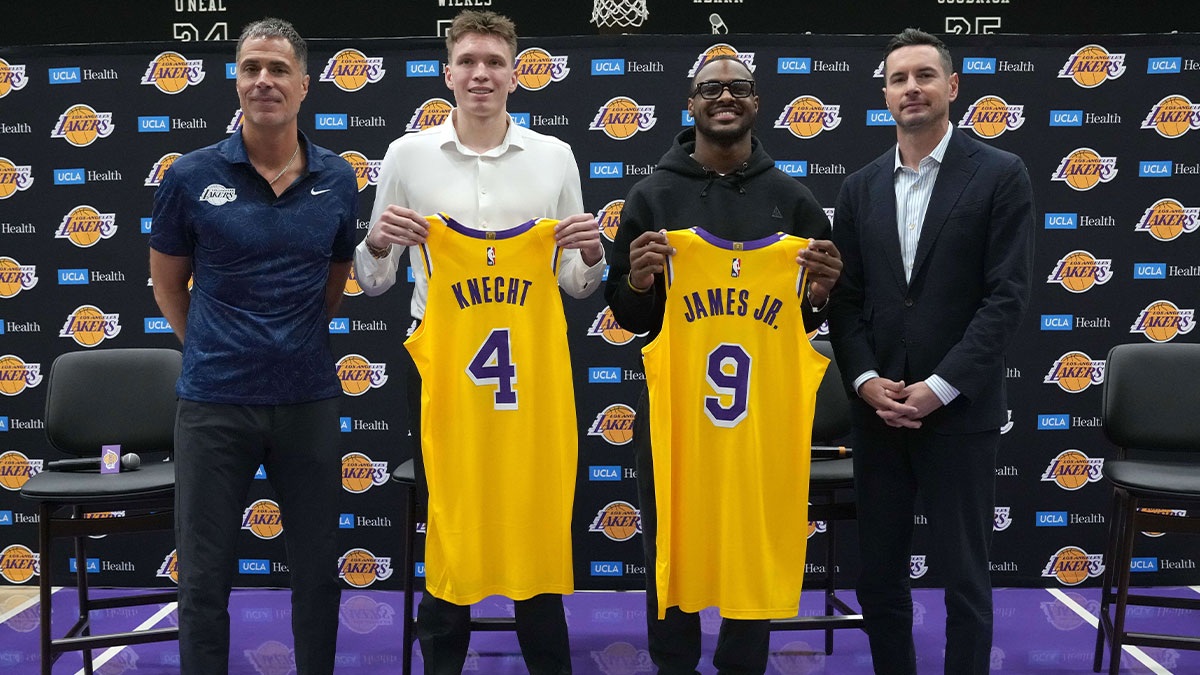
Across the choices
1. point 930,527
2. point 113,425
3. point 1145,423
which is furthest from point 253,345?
point 1145,423

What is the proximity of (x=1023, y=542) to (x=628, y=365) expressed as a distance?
6.82 feet

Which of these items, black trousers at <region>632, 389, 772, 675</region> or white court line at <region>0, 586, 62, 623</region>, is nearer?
black trousers at <region>632, 389, 772, 675</region>

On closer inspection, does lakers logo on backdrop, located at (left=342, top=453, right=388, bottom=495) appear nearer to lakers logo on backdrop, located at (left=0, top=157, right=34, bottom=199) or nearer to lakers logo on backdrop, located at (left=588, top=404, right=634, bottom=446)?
lakers logo on backdrop, located at (left=588, top=404, right=634, bottom=446)

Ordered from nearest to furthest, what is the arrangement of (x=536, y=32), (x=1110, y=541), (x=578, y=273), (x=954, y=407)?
(x=954, y=407) → (x=578, y=273) → (x=1110, y=541) → (x=536, y=32)

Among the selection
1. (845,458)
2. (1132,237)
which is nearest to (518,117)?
(845,458)

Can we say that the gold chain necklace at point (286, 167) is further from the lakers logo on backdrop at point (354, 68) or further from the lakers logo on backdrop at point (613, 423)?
the lakers logo on backdrop at point (613, 423)

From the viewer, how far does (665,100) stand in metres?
4.23

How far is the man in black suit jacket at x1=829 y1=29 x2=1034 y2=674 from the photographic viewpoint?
8.15ft

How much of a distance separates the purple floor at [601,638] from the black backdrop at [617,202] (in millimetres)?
239

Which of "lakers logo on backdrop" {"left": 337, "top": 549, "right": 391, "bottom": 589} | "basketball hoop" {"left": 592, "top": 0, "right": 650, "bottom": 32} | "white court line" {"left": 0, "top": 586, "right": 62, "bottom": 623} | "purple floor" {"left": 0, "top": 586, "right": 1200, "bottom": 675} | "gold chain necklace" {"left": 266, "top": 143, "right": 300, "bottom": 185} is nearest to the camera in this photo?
"gold chain necklace" {"left": 266, "top": 143, "right": 300, "bottom": 185}

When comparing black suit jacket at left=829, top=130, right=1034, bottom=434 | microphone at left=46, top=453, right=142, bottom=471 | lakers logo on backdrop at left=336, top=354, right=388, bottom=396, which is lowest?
microphone at left=46, top=453, right=142, bottom=471

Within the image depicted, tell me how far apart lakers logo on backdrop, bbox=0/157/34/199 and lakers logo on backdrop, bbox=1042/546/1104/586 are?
522 centimetres

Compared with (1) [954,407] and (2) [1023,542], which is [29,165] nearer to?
(1) [954,407]

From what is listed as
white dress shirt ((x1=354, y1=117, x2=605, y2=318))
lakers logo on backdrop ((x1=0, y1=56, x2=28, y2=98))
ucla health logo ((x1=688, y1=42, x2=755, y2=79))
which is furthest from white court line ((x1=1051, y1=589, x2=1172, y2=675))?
lakers logo on backdrop ((x1=0, y1=56, x2=28, y2=98))
